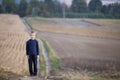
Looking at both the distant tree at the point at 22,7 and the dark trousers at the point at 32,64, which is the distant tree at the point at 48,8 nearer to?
the distant tree at the point at 22,7

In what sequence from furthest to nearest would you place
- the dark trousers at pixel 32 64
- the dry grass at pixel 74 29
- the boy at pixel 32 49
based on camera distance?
1. the dry grass at pixel 74 29
2. the dark trousers at pixel 32 64
3. the boy at pixel 32 49

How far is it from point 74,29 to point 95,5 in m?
0.92

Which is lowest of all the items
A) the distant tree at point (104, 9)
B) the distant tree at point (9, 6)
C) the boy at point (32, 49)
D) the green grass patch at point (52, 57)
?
the green grass patch at point (52, 57)

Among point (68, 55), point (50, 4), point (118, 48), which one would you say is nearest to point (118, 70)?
point (118, 48)

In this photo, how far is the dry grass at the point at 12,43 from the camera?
26.7 ft

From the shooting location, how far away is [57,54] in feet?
32.3

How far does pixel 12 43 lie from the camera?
894 cm

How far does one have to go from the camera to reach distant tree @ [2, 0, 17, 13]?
8.50 metres

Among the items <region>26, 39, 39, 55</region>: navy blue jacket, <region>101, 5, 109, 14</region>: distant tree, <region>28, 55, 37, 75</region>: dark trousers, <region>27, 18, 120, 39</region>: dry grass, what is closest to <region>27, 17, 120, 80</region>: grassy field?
<region>27, 18, 120, 39</region>: dry grass

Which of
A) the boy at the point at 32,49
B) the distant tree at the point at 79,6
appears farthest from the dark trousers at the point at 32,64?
the distant tree at the point at 79,6

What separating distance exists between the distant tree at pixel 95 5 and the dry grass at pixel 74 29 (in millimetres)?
550

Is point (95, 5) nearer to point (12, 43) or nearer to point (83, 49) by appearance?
point (83, 49)

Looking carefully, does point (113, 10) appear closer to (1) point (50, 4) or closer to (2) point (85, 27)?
(2) point (85, 27)

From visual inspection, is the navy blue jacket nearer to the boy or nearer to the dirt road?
the boy
